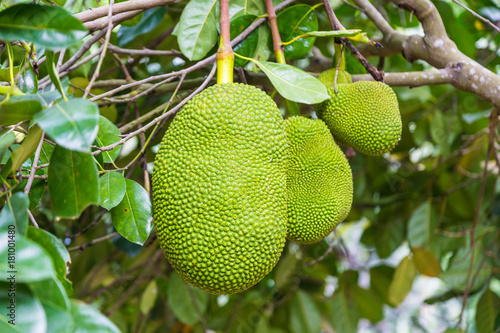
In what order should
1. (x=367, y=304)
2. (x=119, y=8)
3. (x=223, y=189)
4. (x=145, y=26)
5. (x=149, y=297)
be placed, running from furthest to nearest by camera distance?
(x=367, y=304) → (x=149, y=297) → (x=145, y=26) → (x=119, y=8) → (x=223, y=189)

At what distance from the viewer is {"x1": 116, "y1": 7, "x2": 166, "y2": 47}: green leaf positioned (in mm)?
1165

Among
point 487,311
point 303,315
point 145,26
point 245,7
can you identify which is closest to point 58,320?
point 245,7

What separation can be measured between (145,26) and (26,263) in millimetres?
952

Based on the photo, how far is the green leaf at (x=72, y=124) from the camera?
42 cm

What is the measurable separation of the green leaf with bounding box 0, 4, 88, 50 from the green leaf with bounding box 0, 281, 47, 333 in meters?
0.26

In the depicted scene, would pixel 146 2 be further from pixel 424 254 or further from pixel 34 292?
pixel 424 254

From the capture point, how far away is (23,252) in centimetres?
35

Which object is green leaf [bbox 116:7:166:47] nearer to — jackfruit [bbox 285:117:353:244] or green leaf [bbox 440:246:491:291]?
jackfruit [bbox 285:117:353:244]

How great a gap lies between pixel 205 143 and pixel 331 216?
252 mm

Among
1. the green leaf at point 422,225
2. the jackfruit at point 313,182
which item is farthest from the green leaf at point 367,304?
the jackfruit at point 313,182

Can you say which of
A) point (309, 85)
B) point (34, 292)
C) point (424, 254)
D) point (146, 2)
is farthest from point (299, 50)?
point (424, 254)

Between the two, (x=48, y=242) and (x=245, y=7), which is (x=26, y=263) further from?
(x=245, y=7)

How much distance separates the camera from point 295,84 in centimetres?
74

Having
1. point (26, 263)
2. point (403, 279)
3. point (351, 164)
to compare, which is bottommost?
point (403, 279)
